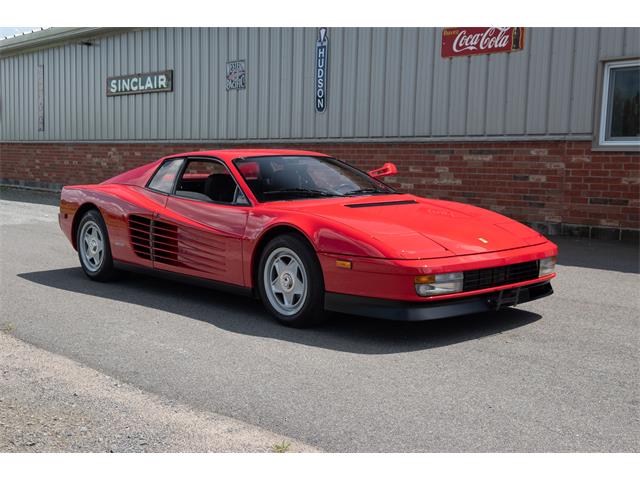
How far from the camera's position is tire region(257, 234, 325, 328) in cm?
480

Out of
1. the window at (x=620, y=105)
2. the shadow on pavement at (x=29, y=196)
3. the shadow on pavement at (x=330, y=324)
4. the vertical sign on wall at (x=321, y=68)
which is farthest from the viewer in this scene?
the shadow on pavement at (x=29, y=196)

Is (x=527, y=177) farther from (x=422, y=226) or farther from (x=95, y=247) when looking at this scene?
(x=95, y=247)

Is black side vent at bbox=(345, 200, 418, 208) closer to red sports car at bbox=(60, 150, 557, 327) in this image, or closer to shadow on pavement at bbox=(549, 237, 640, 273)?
red sports car at bbox=(60, 150, 557, 327)

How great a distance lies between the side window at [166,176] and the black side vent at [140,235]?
0.32 meters

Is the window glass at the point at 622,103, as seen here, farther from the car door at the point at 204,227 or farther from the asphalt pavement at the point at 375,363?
the car door at the point at 204,227

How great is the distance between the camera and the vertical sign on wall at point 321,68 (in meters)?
13.3

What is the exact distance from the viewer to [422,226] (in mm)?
4895

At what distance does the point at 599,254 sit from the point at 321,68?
668 centimetres

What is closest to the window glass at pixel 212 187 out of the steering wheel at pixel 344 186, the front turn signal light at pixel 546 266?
the steering wheel at pixel 344 186

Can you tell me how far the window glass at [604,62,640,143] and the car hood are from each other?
16.3 feet

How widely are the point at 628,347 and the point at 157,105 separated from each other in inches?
576

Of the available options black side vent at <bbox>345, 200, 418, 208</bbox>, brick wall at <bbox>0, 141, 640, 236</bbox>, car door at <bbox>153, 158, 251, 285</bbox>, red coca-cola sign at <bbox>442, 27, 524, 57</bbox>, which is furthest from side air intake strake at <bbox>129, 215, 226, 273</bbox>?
red coca-cola sign at <bbox>442, 27, 524, 57</bbox>

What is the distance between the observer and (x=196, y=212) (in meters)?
5.73

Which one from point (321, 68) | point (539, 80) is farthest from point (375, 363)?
point (321, 68)
